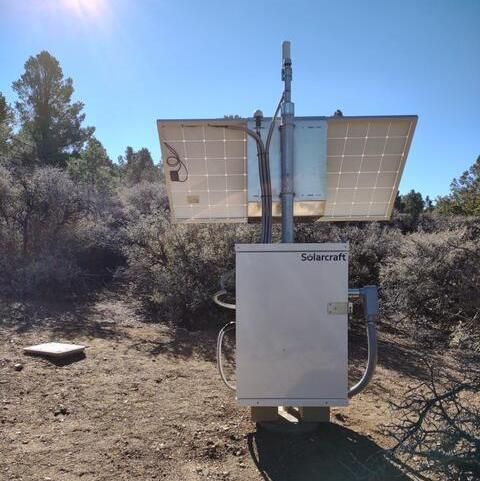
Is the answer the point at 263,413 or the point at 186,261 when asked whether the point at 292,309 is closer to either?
the point at 263,413

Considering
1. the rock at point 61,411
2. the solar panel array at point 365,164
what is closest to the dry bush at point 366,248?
the solar panel array at point 365,164

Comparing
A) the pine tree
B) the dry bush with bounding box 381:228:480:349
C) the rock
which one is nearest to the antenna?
the rock

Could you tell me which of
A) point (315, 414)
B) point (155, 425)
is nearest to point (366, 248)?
point (315, 414)

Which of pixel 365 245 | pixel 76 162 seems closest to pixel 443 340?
pixel 365 245

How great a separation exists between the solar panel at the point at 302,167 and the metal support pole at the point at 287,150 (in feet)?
0.37

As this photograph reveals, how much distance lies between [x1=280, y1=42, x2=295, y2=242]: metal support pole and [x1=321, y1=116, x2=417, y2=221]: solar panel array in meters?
0.39

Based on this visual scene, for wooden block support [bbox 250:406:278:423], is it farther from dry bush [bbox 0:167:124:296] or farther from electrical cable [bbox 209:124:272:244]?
dry bush [bbox 0:167:124:296]

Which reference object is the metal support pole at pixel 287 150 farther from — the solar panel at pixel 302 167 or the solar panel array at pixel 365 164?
the solar panel array at pixel 365 164

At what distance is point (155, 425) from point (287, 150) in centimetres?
239

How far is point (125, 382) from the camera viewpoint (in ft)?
14.9

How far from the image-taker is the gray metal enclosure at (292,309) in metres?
3.06

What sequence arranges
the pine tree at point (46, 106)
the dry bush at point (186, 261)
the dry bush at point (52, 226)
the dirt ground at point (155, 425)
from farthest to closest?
1. the pine tree at point (46, 106)
2. the dry bush at point (52, 226)
3. the dry bush at point (186, 261)
4. the dirt ground at point (155, 425)

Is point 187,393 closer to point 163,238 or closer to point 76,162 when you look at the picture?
point 163,238

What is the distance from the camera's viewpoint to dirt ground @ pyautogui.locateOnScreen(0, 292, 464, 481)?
2.87 metres
